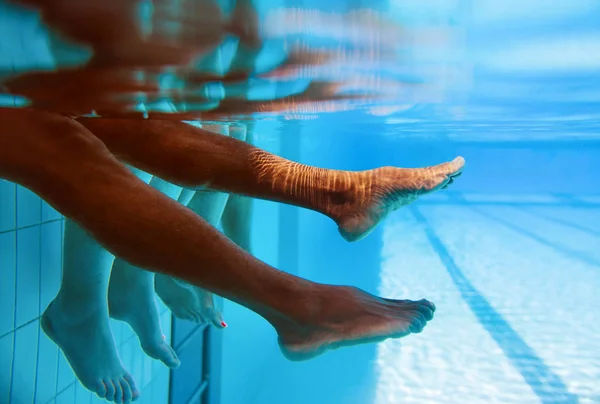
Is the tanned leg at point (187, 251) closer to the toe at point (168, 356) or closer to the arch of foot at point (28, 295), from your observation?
the arch of foot at point (28, 295)

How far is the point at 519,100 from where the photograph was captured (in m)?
3.54

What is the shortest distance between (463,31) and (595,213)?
14825mm

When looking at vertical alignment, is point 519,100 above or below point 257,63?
below

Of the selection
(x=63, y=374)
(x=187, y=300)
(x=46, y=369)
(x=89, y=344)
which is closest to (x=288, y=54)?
(x=89, y=344)

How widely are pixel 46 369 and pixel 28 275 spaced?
1.92 feet

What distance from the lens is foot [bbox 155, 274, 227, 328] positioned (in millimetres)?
2895

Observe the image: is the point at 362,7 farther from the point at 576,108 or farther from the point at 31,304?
the point at 576,108

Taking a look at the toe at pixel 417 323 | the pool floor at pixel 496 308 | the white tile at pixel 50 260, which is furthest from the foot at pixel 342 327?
the pool floor at pixel 496 308

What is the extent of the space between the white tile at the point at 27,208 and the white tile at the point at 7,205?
0.10 feet

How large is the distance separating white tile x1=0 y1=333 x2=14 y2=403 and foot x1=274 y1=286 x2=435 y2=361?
1630 mm

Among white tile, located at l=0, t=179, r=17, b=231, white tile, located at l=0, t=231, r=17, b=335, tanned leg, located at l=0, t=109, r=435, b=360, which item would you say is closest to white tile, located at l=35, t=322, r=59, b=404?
white tile, located at l=0, t=231, r=17, b=335

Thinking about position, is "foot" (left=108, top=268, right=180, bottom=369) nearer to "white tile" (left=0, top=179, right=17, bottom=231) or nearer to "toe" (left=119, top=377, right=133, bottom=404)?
"toe" (left=119, top=377, right=133, bottom=404)

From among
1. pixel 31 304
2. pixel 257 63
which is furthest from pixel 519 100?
pixel 31 304

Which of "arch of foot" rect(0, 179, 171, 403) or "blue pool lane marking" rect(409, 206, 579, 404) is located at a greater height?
"arch of foot" rect(0, 179, 171, 403)
